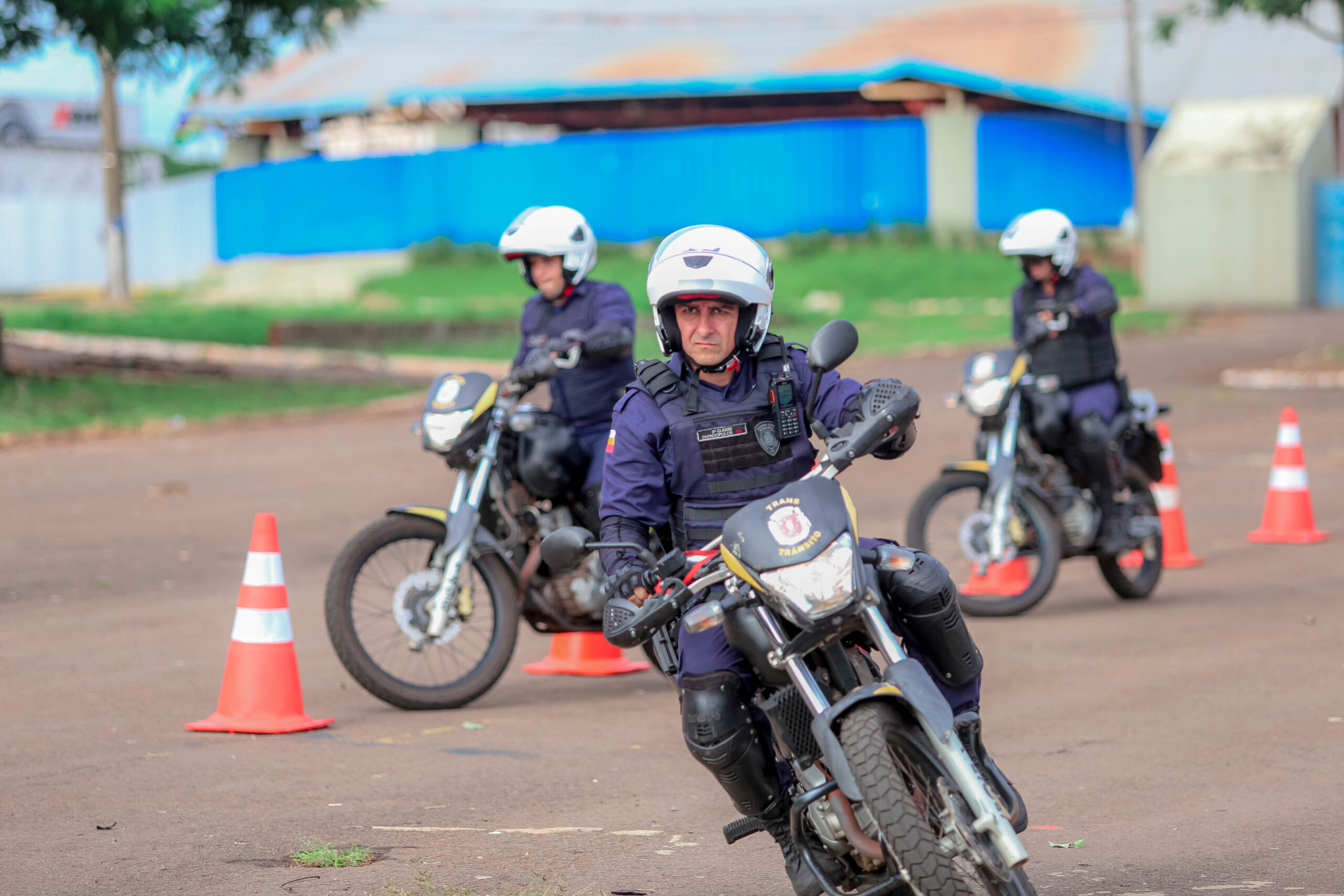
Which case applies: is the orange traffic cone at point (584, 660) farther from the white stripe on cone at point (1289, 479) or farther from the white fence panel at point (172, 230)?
the white fence panel at point (172, 230)

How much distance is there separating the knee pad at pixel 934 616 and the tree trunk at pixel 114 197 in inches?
1282

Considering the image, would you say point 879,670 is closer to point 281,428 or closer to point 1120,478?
point 1120,478

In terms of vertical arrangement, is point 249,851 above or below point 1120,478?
below

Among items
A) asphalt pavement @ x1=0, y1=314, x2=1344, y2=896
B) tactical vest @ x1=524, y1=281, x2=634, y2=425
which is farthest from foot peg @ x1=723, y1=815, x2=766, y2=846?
tactical vest @ x1=524, y1=281, x2=634, y2=425

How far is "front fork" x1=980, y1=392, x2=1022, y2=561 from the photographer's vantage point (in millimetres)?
9398

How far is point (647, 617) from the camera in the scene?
172 inches

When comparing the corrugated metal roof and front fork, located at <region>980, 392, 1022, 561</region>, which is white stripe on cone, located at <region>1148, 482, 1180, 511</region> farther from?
the corrugated metal roof

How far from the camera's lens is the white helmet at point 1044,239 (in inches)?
392

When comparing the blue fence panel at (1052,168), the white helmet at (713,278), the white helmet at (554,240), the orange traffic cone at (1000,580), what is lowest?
the orange traffic cone at (1000,580)

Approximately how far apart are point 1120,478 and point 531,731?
4.46m

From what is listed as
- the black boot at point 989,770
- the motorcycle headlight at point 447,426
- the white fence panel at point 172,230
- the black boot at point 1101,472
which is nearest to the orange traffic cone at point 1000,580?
the black boot at point 1101,472

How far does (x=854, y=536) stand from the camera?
4234mm

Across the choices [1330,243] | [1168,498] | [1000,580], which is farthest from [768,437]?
[1330,243]

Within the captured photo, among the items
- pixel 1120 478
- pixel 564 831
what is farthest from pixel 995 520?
pixel 564 831
